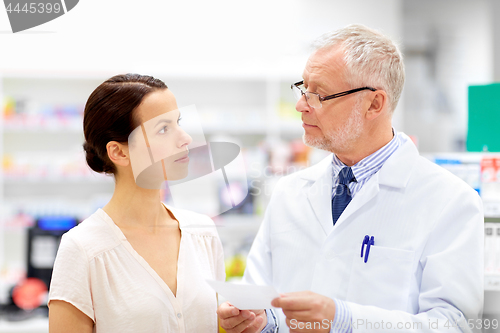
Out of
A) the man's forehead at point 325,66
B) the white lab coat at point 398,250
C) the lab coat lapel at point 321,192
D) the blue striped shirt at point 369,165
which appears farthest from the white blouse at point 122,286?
the man's forehead at point 325,66

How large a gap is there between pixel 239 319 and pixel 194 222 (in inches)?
12.2

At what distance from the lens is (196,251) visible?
125 cm

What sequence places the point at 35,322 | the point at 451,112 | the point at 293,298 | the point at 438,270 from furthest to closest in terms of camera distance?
the point at 451,112 → the point at 35,322 → the point at 438,270 → the point at 293,298

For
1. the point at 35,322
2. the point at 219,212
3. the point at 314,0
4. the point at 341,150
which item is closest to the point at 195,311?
the point at 219,212

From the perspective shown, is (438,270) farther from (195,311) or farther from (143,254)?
(143,254)

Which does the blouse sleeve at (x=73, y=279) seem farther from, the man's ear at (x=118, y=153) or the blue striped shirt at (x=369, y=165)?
the blue striped shirt at (x=369, y=165)

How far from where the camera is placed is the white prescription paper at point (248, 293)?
0.91 meters

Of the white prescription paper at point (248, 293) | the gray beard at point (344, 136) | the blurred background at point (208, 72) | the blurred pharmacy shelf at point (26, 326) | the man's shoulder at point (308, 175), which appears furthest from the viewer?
the blurred background at point (208, 72)

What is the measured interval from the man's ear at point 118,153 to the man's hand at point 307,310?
0.54m

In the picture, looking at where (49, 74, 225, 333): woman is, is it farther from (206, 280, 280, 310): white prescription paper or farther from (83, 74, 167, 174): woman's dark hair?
(206, 280, 280, 310): white prescription paper

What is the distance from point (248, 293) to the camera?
3.06ft

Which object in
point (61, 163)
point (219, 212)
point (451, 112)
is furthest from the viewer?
point (451, 112)

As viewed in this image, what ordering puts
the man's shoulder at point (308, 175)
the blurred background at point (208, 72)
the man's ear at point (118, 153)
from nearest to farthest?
the man's ear at point (118, 153)
the man's shoulder at point (308, 175)
the blurred background at point (208, 72)

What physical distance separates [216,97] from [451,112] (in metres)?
1.93
